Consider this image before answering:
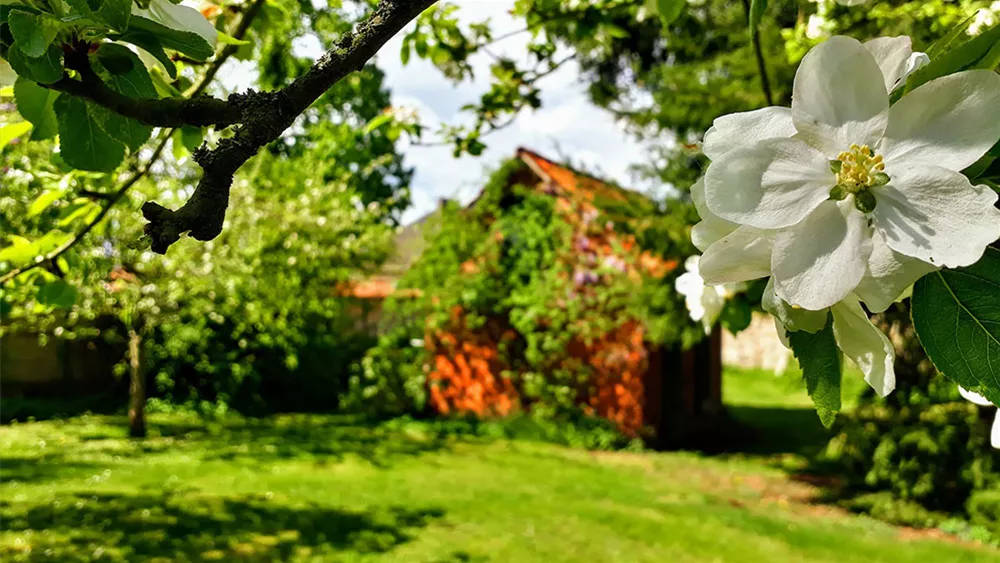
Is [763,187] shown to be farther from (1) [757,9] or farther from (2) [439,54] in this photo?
(2) [439,54]

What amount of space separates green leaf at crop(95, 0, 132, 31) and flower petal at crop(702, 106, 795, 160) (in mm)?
468

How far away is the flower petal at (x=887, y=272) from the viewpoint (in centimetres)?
49

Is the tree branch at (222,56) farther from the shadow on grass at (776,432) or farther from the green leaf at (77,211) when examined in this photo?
the shadow on grass at (776,432)

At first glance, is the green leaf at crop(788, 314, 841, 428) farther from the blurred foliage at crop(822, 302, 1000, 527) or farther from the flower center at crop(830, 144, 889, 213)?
the blurred foliage at crop(822, 302, 1000, 527)

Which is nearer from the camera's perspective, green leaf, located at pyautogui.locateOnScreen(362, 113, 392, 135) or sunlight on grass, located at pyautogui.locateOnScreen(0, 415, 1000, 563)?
green leaf, located at pyautogui.locateOnScreen(362, 113, 392, 135)

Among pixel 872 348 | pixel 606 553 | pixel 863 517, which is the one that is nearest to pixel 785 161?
pixel 872 348

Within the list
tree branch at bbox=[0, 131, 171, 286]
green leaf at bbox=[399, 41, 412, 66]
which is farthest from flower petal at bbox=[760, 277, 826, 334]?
green leaf at bbox=[399, 41, 412, 66]

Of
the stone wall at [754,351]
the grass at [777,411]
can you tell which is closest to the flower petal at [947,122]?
the grass at [777,411]

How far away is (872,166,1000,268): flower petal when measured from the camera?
1.53ft

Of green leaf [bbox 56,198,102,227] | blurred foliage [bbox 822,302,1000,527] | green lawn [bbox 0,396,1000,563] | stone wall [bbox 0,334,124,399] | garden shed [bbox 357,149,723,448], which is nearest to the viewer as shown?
green leaf [bbox 56,198,102,227]

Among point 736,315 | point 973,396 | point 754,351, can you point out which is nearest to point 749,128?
point 973,396

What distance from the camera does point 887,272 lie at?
1.62ft

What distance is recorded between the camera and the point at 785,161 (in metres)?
0.52

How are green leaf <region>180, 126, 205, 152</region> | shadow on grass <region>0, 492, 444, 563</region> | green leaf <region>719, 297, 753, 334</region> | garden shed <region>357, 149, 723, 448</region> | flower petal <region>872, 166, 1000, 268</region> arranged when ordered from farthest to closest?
garden shed <region>357, 149, 723, 448</region> < shadow on grass <region>0, 492, 444, 563</region> < green leaf <region>719, 297, 753, 334</region> < green leaf <region>180, 126, 205, 152</region> < flower petal <region>872, 166, 1000, 268</region>
